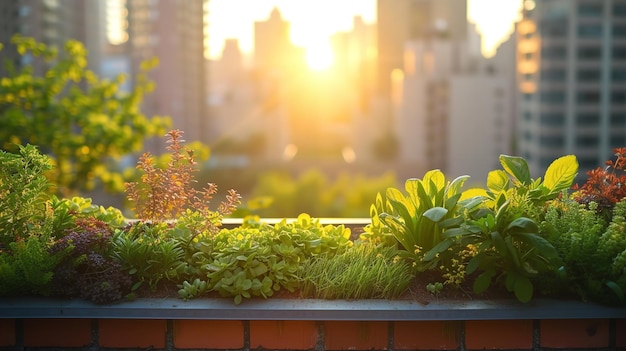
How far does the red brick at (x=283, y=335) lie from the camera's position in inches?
165

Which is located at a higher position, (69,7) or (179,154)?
(69,7)

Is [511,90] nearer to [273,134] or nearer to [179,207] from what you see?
[273,134]

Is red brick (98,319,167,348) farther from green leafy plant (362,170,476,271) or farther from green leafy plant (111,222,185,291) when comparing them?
green leafy plant (362,170,476,271)

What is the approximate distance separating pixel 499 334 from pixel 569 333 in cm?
39

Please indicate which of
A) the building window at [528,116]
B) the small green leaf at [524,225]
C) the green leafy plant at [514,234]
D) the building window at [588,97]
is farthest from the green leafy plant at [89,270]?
the building window at [528,116]

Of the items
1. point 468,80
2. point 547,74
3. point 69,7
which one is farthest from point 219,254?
point 69,7

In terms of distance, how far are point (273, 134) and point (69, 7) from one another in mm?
59757

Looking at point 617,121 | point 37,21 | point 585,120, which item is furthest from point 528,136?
point 37,21

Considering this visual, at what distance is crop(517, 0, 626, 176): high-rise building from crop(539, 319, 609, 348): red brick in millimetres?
85328

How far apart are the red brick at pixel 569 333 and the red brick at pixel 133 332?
211 cm

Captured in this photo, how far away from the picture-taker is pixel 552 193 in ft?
15.2

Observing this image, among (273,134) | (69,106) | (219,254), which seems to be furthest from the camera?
(273,134)

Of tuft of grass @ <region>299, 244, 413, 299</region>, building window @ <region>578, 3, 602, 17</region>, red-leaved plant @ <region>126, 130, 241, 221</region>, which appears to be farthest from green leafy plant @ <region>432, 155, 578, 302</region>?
building window @ <region>578, 3, 602, 17</region>

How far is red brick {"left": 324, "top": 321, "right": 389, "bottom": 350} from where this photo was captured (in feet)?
13.8
